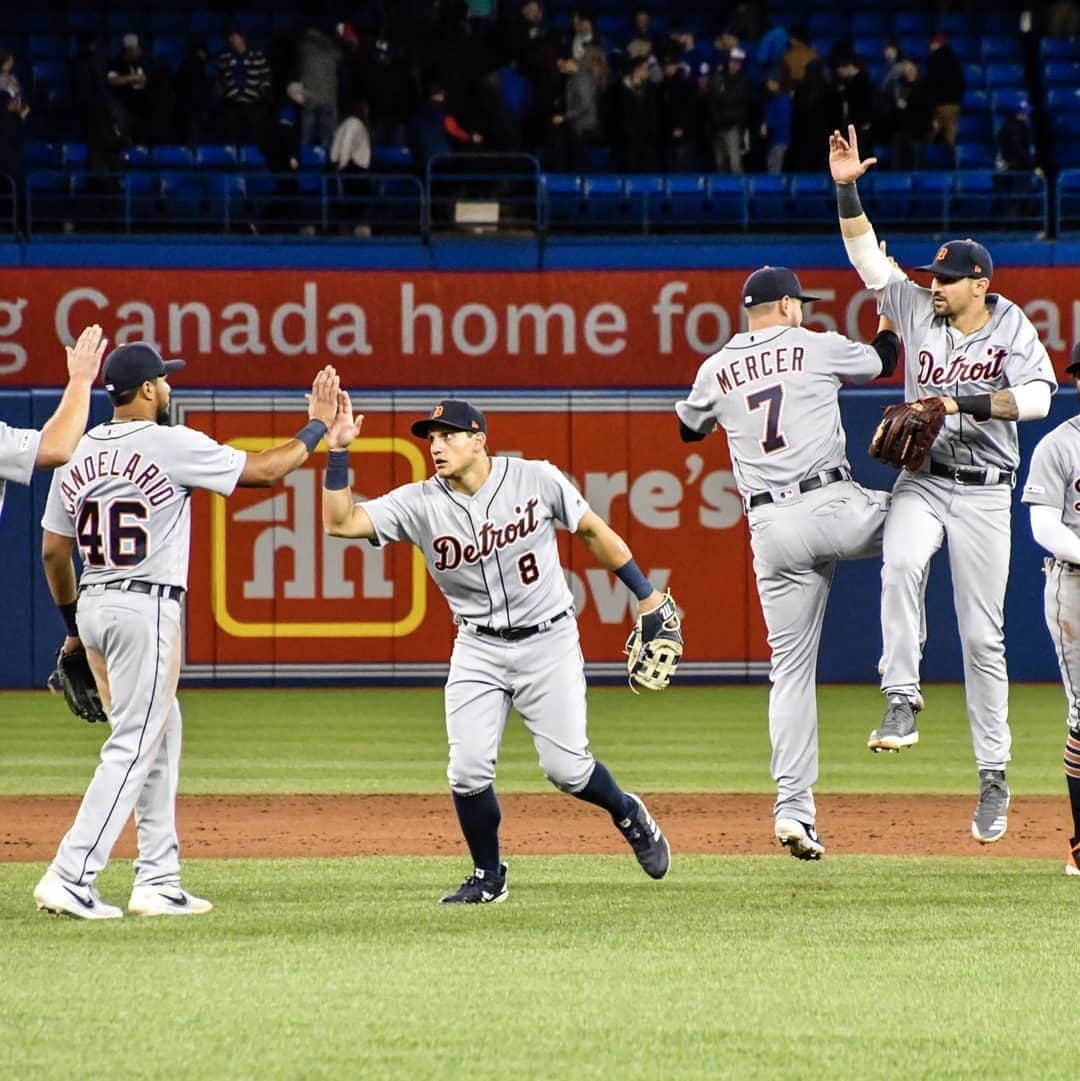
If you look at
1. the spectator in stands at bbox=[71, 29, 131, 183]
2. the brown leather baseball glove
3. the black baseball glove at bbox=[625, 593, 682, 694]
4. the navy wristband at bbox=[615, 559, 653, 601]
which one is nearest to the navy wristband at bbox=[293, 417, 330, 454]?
the navy wristband at bbox=[615, 559, 653, 601]

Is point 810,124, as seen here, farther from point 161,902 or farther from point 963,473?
point 161,902

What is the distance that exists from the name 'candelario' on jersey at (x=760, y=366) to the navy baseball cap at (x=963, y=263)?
0.61 metres

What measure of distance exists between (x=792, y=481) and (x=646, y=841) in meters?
1.56

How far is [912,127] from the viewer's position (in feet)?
68.5

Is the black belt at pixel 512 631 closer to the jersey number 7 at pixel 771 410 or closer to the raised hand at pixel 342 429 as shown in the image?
Answer: the raised hand at pixel 342 429

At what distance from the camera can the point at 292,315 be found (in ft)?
62.1

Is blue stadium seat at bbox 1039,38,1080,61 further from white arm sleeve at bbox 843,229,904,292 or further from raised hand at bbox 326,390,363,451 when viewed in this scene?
raised hand at bbox 326,390,363,451

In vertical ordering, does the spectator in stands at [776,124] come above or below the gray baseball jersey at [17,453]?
above

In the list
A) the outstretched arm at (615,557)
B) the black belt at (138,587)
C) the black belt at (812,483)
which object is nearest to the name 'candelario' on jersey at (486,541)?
the outstretched arm at (615,557)

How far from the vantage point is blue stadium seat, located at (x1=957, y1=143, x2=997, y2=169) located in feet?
69.8

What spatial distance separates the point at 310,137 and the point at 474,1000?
16.2 m

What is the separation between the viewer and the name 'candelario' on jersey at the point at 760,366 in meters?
8.17

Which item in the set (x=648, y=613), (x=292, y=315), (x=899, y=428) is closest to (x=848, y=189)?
(x=899, y=428)

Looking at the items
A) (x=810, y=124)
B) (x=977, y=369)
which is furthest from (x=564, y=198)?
(x=977, y=369)
